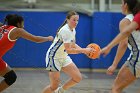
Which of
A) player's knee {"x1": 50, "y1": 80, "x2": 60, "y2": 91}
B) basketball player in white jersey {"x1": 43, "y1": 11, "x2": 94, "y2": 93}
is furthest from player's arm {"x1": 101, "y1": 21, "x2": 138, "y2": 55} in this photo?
player's knee {"x1": 50, "y1": 80, "x2": 60, "y2": 91}

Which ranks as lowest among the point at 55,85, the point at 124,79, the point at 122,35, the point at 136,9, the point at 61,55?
the point at 55,85

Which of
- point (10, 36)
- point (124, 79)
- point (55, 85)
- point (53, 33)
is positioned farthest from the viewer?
point (53, 33)

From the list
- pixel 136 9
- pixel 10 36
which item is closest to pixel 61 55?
pixel 10 36

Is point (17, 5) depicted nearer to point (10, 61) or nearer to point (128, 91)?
point (10, 61)

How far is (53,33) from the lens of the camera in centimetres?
1216

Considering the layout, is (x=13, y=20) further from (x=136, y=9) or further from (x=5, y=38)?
(x=136, y=9)

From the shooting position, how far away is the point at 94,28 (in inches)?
473

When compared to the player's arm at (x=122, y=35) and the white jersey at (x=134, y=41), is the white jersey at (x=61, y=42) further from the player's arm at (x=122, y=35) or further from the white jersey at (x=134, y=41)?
the player's arm at (x=122, y=35)

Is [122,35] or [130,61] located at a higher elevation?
[122,35]

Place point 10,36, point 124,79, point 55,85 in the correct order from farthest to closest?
point 55,85 → point 10,36 → point 124,79

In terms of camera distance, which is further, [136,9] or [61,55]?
[61,55]

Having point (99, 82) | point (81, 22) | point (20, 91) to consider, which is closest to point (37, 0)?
point (81, 22)

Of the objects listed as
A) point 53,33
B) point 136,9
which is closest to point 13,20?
point 136,9

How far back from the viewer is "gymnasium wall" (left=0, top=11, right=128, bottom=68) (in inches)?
473
